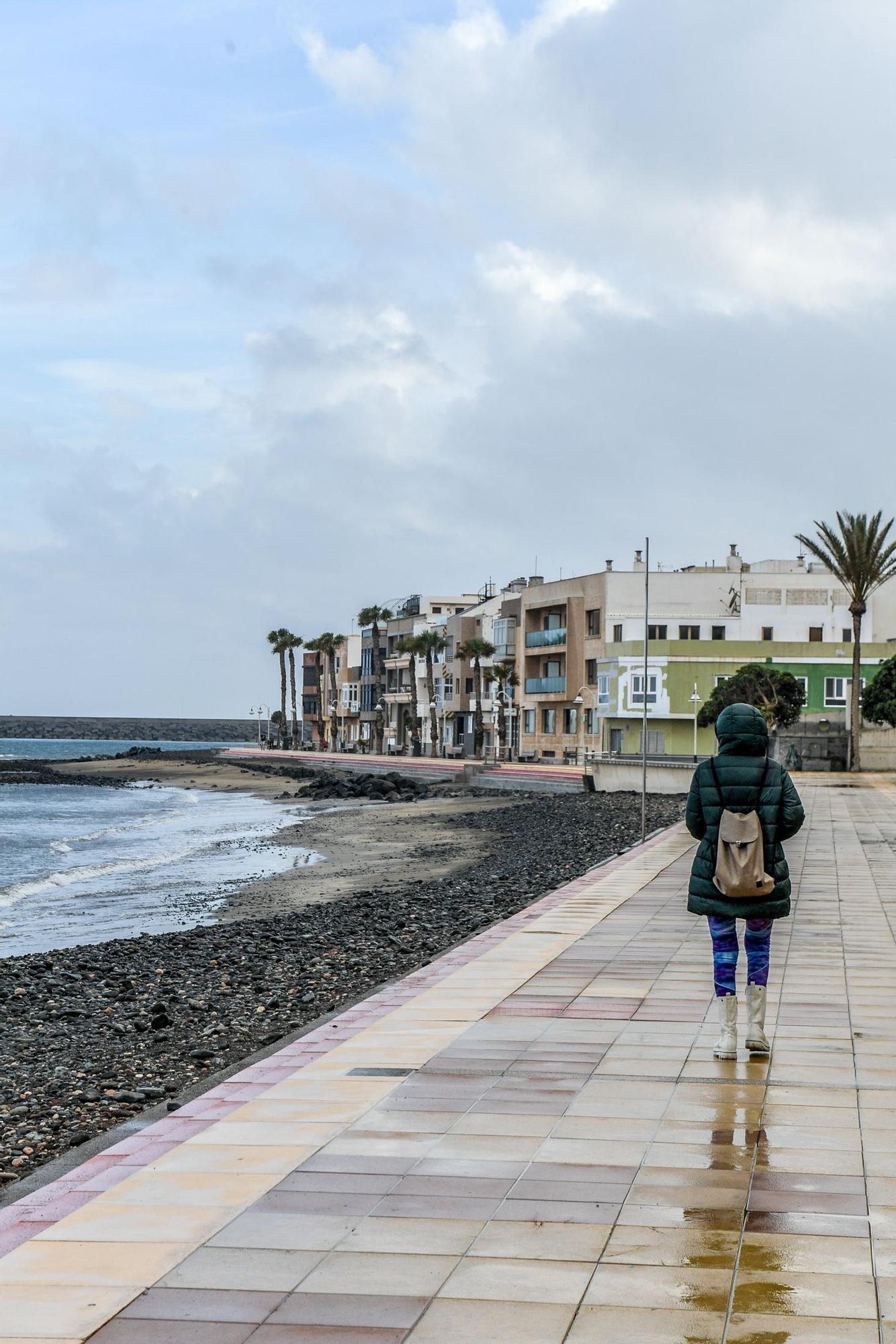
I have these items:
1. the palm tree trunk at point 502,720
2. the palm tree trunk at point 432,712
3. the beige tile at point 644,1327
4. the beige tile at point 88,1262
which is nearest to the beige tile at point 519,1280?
the beige tile at point 644,1327

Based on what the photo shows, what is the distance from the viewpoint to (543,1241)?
4418 millimetres

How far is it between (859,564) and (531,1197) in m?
50.6

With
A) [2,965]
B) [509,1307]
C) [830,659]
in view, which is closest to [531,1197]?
[509,1307]

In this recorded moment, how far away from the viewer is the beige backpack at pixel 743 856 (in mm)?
6867

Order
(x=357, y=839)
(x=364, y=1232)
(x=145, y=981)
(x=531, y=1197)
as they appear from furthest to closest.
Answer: (x=357, y=839) → (x=145, y=981) → (x=531, y=1197) → (x=364, y=1232)

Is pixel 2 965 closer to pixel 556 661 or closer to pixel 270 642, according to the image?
pixel 556 661

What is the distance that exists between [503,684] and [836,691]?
2487 cm

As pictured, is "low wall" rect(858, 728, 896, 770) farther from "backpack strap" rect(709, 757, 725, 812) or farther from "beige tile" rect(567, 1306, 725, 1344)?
"beige tile" rect(567, 1306, 725, 1344)

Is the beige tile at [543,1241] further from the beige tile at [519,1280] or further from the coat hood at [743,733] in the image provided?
the coat hood at [743,733]

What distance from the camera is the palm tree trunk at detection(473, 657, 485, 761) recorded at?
9481 centimetres

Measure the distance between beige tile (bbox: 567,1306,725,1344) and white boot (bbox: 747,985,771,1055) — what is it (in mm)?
3373

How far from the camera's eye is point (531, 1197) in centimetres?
485

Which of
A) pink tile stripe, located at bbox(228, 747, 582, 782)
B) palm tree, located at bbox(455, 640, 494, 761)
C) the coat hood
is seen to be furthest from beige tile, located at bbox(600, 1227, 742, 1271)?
palm tree, located at bbox(455, 640, 494, 761)

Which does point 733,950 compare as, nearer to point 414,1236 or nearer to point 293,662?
point 414,1236
